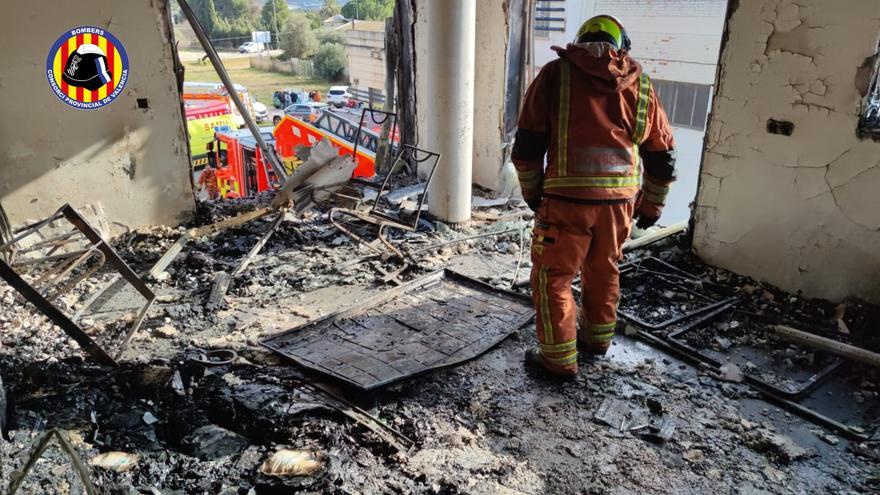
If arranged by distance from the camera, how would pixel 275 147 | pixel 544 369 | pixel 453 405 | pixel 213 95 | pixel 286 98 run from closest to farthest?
pixel 453 405 < pixel 544 369 < pixel 275 147 < pixel 213 95 < pixel 286 98

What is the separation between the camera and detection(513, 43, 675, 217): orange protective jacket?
2820 millimetres

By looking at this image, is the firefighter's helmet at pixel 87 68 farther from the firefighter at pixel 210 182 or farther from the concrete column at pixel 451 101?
the firefighter at pixel 210 182

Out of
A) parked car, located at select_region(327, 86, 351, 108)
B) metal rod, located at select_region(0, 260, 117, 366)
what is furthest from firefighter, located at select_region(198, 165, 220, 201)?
parked car, located at select_region(327, 86, 351, 108)

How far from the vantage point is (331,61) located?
29.5m

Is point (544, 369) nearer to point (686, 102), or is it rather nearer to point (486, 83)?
point (486, 83)

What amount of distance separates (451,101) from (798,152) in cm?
284

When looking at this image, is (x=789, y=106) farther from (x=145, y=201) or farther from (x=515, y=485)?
(x=145, y=201)

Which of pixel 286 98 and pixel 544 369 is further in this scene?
pixel 286 98

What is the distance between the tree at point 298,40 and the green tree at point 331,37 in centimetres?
41

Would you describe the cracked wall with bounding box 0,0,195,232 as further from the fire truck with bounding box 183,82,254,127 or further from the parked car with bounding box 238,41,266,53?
A: the parked car with bounding box 238,41,266,53

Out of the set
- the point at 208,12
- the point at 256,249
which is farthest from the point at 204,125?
the point at 208,12

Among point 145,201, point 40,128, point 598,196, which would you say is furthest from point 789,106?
point 40,128

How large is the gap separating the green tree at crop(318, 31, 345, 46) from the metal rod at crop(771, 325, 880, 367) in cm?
3077

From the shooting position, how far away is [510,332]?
3.61 m
